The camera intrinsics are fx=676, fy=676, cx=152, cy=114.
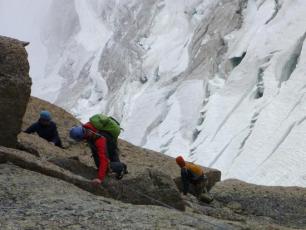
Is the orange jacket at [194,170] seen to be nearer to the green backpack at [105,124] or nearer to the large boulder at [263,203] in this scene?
the large boulder at [263,203]

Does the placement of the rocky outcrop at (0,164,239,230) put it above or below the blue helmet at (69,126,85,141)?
below

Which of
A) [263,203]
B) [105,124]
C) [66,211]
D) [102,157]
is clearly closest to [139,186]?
[102,157]

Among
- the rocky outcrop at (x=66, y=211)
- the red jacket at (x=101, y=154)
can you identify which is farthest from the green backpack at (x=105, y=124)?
the rocky outcrop at (x=66, y=211)

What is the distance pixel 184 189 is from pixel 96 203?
14.4 ft

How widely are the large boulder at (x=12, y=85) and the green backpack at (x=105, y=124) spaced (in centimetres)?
78

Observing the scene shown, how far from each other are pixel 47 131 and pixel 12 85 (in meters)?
2.60

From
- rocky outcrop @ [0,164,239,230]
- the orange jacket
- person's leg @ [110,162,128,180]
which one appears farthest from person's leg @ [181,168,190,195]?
rocky outcrop @ [0,164,239,230]

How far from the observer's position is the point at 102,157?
6.92 m

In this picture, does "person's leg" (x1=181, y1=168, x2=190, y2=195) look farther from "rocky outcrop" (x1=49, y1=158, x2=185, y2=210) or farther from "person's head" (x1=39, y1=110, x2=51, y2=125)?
"rocky outcrop" (x1=49, y1=158, x2=185, y2=210)

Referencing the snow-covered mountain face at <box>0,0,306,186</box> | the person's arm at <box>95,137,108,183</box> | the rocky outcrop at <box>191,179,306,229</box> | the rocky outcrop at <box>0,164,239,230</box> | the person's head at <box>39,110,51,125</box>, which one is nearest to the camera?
the rocky outcrop at <box>0,164,239,230</box>

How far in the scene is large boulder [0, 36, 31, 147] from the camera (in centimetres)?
716

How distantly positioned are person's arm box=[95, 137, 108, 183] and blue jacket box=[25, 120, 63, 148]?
9.23 ft

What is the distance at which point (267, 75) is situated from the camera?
26.7m

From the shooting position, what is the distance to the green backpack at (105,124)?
7314 millimetres
